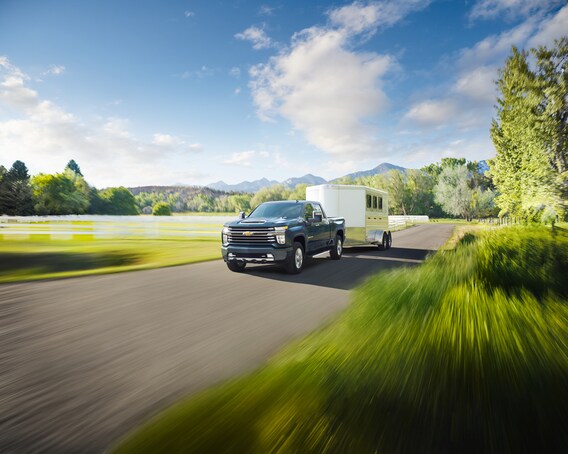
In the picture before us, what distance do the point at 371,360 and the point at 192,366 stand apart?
192 cm

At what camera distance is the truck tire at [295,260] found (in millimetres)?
10102

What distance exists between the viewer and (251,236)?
33.6ft

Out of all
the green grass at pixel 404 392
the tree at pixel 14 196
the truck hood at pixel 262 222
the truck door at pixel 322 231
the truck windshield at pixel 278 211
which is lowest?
the green grass at pixel 404 392

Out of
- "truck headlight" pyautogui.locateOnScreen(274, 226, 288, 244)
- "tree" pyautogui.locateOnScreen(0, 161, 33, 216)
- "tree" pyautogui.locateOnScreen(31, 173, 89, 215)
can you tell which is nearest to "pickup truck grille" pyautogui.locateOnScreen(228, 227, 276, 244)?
"truck headlight" pyautogui.locateOnScreen(274, 226, 288, 244)

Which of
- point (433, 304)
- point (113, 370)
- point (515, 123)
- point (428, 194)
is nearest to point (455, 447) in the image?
point (433, 304)

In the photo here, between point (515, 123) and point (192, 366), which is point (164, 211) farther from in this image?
point (192, 366)

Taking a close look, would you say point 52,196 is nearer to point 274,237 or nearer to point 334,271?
point 274,237

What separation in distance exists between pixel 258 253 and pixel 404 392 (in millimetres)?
7669

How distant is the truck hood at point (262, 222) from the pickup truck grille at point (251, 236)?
12cm

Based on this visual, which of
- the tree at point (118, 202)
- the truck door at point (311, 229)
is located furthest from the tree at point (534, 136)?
the tree at point (118, 202)

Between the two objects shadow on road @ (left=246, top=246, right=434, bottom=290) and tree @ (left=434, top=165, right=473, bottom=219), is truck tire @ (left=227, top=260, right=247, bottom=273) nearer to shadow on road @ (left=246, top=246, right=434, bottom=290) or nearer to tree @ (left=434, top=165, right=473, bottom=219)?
shadow on road @ (left=246, top=246, right=434, bottom=290)

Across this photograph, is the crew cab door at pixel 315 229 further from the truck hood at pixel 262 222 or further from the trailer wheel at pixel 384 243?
the trailer wheel at pixel 384 243

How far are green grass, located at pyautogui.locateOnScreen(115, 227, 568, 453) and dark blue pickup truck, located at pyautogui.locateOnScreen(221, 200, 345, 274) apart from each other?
574 centimetres

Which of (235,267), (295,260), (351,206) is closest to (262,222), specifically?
(295,260)
